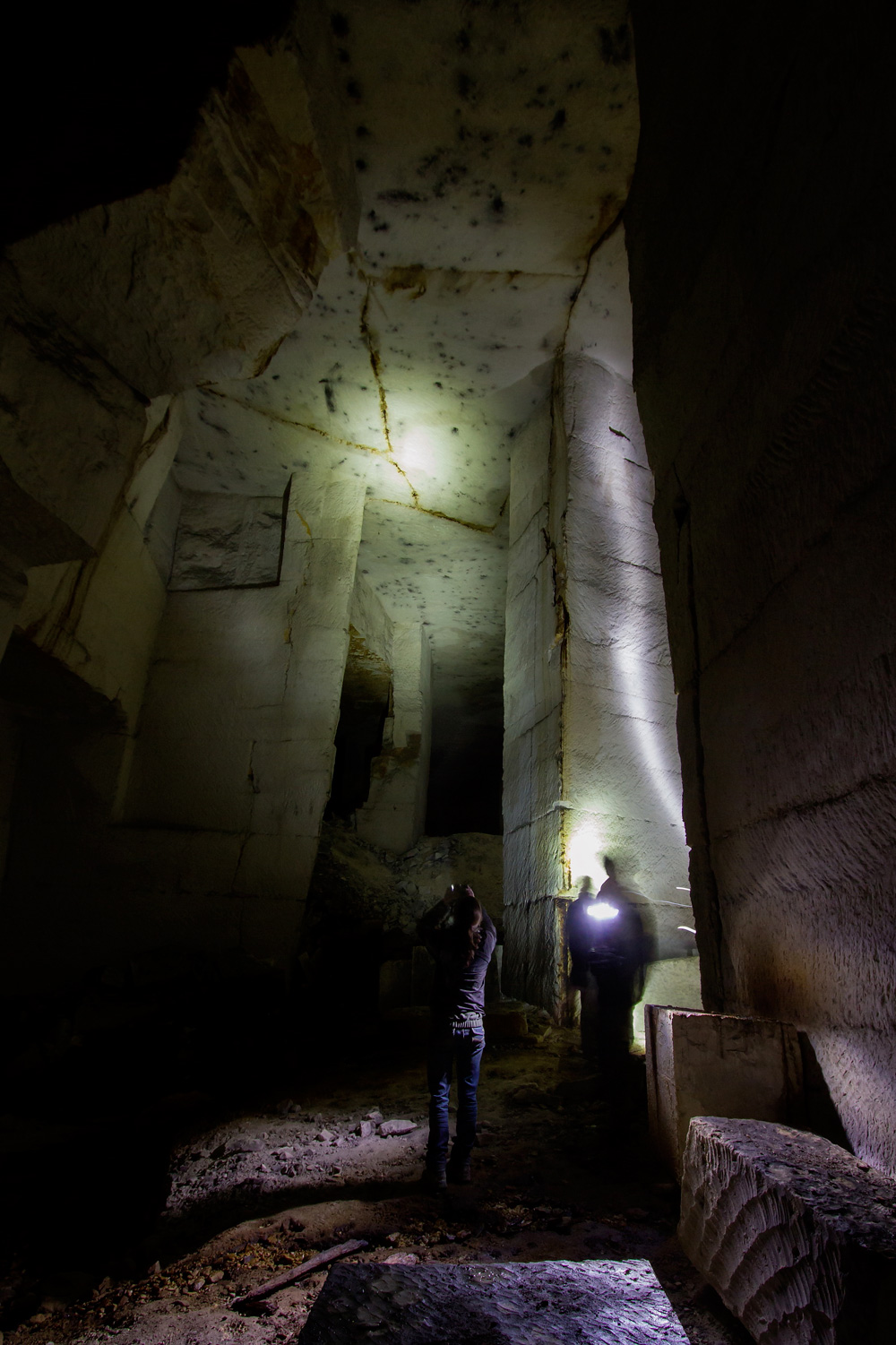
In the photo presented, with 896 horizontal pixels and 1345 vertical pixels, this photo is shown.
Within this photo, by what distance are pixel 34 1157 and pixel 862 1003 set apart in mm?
3675

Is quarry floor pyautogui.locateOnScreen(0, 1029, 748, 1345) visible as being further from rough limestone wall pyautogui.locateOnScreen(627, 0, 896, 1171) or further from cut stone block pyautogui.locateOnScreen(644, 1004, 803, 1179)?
rough limestone wall pyautogui.locateOnScreen(627, 0, 896, 1171)

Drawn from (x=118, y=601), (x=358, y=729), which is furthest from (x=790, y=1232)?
(x=358, y=729)

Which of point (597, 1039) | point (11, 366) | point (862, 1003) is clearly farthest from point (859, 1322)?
point (11, 366)

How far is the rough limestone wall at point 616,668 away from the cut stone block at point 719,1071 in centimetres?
223

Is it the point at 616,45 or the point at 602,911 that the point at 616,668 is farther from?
the point at 616,45

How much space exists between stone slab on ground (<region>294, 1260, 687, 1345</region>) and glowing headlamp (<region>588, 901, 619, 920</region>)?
2.63m

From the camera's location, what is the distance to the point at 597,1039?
328 centimetres

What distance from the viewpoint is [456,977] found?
280cm

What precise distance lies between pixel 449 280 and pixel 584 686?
11.8 ft

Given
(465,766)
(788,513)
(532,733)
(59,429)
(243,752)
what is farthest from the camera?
(465,766)

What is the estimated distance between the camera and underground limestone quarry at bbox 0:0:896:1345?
5.00 feet

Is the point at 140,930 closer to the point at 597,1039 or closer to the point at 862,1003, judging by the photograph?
the point at 597,1039

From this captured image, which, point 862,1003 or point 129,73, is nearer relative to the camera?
point 862,1003

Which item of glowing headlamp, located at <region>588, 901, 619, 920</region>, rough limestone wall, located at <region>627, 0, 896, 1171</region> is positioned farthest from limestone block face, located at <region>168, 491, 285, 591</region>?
rough limestone wall, located at <region>627, 0, 896, 1171</region>
